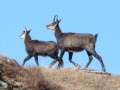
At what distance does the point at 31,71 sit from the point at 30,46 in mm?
11712

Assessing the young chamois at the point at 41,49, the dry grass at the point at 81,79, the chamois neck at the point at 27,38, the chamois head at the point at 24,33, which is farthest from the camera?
the chamois head at the point at 24,33

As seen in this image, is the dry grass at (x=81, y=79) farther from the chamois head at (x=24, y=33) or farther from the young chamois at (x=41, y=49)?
the chamois head at (x=24, y=33)

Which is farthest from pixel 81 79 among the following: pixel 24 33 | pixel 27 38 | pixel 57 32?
pixel 24 33

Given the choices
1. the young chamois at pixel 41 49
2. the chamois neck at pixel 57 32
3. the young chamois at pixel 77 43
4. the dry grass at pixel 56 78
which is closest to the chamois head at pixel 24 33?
the young chamois at pixel 41 49

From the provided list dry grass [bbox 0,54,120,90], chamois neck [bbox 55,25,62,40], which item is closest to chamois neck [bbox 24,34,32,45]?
chamois neck [bbox 55,25,62,40]

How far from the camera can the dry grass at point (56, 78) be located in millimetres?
12883

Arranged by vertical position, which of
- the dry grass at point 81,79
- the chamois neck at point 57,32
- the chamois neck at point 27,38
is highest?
the chamois neck at point 57,32

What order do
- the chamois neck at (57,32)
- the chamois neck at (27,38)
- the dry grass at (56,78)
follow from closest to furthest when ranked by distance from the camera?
1. the dry grass at (56,78)
2. the chamois neck at (57,32)
3. the chamois neck at (27,38)

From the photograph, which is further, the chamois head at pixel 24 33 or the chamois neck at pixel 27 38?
the chamois head at pixel 24 33

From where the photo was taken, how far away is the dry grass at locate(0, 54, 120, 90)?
12883 millimetres

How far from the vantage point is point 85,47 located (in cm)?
2247

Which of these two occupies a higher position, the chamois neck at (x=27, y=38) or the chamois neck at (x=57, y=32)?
the chamois neck at (x=57, y=32)

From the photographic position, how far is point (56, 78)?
16.9m

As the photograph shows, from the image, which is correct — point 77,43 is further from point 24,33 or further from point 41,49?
point 24,33
